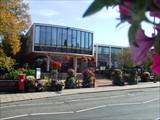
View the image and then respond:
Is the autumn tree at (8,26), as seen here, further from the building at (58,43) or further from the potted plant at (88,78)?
the building at (58,43)

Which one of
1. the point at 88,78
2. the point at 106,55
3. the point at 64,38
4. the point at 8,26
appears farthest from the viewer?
the point at 106,55

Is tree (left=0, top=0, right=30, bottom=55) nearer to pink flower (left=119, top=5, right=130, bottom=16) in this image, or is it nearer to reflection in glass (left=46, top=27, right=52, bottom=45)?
reflection in glass (left=46, top=27, right=52, bottom=45)

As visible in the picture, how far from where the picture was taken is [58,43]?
68.8 metres

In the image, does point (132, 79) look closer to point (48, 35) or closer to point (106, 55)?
point (48, 35)

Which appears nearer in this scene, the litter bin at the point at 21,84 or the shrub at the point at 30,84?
the litter bin at the point at 21,84

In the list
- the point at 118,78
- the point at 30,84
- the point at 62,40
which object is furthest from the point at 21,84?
the point at 62,40

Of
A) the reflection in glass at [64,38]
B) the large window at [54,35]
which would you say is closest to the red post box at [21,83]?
the large window at [54,35]

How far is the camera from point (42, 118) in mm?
18953

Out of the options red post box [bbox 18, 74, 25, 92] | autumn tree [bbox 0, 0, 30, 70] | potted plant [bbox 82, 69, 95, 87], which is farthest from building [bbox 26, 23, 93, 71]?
red post box [bbox 18, 74, 25, 92]

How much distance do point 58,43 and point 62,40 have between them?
92 cm

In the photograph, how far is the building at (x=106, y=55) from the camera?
90688 millimetres

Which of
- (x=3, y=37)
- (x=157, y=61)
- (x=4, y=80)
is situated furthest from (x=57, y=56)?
(x=157, y=61)

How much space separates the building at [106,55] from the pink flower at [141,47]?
87.7m

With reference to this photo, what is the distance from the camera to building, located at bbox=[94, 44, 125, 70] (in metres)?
90.7
